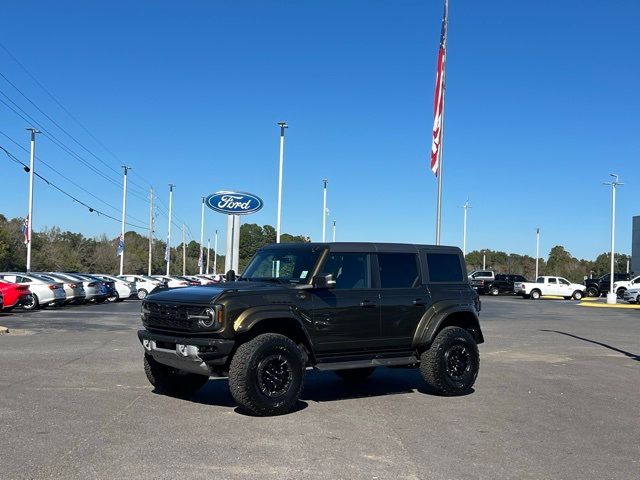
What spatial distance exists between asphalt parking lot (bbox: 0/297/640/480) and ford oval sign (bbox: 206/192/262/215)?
56.4 feet

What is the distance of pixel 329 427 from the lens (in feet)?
24.2

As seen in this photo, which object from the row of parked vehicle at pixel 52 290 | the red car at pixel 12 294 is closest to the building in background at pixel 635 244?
the row of parked vehicle at pixel 52 290

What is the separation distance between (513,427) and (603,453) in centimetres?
117

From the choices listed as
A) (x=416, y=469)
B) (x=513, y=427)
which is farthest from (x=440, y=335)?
(x=416, y=469)

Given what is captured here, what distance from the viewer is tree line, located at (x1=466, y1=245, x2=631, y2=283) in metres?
109

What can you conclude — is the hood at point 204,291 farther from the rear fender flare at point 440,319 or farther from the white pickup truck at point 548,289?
the white pickup truck at point 548,289

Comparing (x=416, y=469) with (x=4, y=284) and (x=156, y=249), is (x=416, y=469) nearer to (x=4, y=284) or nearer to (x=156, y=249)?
(x=4, y=284)

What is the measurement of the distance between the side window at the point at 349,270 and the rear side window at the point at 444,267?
3.87 feet

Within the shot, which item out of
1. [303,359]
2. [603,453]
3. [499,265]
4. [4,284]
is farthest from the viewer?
[499,265]

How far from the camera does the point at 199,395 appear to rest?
30.2ft

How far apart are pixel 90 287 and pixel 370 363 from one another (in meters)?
24.9

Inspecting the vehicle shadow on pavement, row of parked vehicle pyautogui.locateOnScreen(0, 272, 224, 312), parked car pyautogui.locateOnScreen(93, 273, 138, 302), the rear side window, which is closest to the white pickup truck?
parked car pyautogui.locateOnScreen(93, 273, 138, 302)

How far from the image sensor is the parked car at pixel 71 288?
93.4 feet

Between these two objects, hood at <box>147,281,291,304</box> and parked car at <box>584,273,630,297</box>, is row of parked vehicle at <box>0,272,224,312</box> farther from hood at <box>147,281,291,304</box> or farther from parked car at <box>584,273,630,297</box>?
parked car at <box>584,273,630,297</box>
